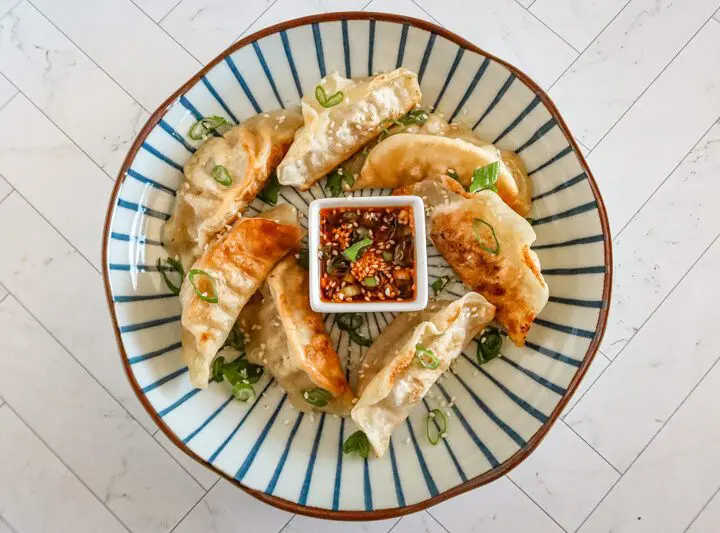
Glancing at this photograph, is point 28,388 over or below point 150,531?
over

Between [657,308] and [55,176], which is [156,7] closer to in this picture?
[55,176]

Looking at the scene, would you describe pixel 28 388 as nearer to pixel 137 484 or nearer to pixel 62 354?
pixel 62 354

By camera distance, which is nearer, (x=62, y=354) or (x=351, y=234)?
(x=351, y=234)

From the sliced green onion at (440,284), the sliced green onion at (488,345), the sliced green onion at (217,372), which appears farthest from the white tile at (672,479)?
the sliced green onion at (217,372)

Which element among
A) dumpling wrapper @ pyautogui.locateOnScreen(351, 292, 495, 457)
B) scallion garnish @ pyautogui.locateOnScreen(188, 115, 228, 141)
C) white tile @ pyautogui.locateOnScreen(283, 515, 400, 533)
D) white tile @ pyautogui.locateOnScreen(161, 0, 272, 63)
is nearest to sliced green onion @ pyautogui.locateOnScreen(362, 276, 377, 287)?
dumpling wrapper @ pyautogui.locateOnScreen(351, 292, 495, 457)

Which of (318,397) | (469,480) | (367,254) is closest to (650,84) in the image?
(367,254)

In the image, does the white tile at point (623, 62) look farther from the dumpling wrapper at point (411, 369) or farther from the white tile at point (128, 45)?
the white tile at point (128, 45)

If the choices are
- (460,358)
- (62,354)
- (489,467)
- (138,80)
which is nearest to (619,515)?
(489,467)
